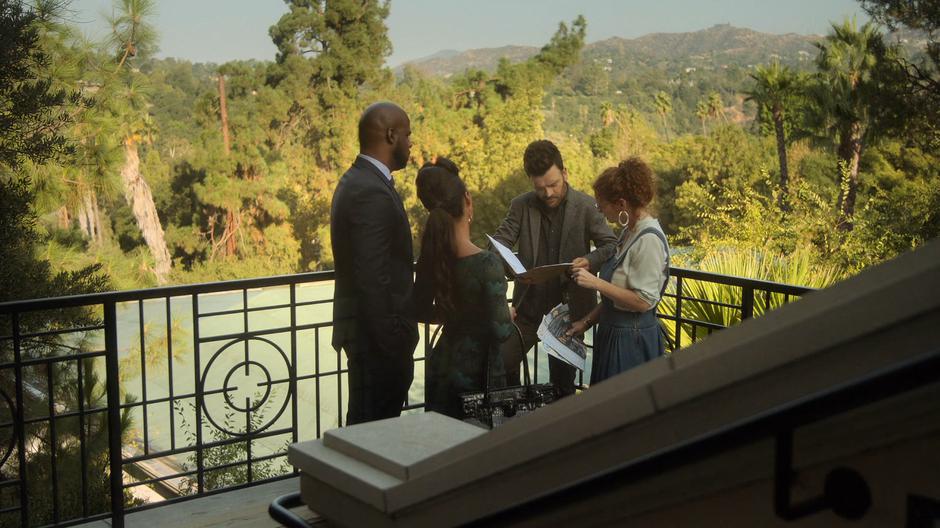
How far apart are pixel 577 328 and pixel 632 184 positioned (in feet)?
2.05

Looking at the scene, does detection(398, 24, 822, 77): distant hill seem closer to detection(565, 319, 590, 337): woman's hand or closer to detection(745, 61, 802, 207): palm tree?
detection(745, 61, 802, 207): palm tree

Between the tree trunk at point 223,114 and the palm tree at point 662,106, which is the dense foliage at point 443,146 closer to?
the tree trunk at point 223,114

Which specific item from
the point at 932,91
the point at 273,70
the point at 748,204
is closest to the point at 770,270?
the point at 748,204

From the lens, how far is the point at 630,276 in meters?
2.96

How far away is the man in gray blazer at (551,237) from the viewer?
3.70 metres

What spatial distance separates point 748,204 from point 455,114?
1817 centimetres

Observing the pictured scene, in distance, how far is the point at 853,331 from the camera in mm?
764

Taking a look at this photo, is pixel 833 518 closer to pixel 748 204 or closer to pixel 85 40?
pixel 85 40

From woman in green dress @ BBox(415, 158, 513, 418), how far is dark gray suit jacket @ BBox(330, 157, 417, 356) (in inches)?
3.5

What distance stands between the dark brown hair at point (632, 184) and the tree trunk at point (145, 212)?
64.7 feet

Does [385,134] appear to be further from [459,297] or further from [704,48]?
[704,48]

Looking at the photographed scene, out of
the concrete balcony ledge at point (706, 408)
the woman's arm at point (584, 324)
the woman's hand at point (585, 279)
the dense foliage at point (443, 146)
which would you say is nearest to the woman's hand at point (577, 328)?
the woman's arm at point (584, 324)

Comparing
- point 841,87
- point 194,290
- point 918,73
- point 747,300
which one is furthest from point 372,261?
point 841,87

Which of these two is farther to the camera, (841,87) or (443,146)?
(443,146)
